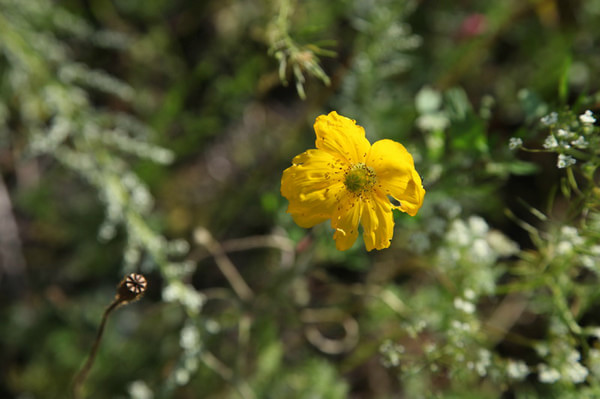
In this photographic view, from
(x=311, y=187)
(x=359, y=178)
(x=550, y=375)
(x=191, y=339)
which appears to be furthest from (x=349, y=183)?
(x=550, y=375)

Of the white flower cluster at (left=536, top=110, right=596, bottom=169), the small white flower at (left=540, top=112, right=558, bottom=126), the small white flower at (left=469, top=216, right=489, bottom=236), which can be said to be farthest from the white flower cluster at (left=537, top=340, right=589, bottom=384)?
the small white flower at (left=540, top=112, right=558, bottom=126)

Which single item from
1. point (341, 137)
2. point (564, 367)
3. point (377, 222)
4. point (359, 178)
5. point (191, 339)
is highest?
point (341, 137)

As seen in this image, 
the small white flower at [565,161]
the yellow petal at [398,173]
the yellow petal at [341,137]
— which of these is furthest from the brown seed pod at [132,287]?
the small white flower at [565,161]

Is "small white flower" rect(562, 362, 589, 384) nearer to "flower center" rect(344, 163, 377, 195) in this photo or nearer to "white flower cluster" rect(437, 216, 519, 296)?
"white flower cluster" rect(437, 216, 519, 296)

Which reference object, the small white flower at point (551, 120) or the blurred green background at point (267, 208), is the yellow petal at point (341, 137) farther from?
the small white flower at point (551, 120)

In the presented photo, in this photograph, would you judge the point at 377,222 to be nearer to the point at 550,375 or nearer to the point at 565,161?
the point at 565,161

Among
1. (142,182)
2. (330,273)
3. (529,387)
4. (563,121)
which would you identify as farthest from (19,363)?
(563,121)
